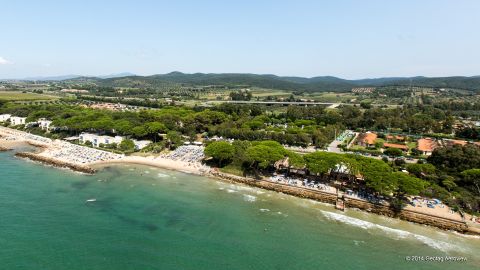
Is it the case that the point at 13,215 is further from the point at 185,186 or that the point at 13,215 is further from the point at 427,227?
the point at 427,227

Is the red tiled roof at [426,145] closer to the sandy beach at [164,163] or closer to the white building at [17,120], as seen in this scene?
the sandy beach at [164,163]

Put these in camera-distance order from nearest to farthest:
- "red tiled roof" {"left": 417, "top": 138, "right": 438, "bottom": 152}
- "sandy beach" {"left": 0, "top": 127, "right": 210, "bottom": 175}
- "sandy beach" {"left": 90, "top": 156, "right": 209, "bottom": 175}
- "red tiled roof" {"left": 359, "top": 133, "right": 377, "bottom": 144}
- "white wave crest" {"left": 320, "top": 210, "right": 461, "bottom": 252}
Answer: "white wave crest" {"left": 320, "top": 210, "right": 461, "bottom": 252}, "sandy beach" {"left": 90, "top": 156, "right": 209, "bottom": 175}, "sandy beach" {"left": 0, "top": 127, "right": 210, "bottom": 175}, "red tiled roof" {"left": 417, "top": 138, "right": 438, "bottom": 152}, "red tiled roof" {"left": 359, "top": 133, "right": 377, "bottom": 144}

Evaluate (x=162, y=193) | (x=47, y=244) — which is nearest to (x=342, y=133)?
(x=162, y=193)

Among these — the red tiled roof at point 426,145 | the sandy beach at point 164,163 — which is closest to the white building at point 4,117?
the sandy beach at point 164,163

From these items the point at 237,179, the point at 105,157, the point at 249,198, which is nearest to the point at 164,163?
the point at 105,157

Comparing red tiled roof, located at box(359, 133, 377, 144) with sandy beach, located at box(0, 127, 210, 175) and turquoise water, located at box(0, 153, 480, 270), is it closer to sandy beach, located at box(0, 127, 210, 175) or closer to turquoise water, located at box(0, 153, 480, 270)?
turquoise water, located at box(0, 153, 480, 270)

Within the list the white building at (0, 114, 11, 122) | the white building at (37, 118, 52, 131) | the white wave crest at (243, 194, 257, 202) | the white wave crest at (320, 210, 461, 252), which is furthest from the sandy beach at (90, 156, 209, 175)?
the white building at (0, 114, 11, 122)

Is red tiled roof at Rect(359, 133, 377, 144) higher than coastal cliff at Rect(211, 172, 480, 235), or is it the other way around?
red tiled roof at Rect(359, 133, 377, 144)
